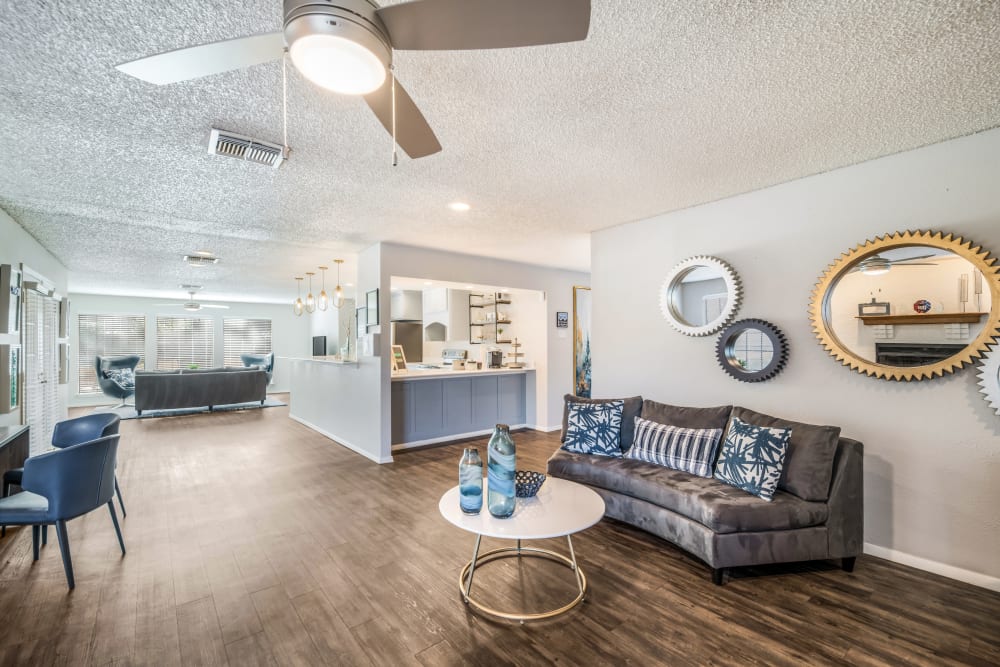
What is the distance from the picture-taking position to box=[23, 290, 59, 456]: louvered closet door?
4.30 meters

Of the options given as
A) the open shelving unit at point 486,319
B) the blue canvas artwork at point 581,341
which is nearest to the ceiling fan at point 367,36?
the blue canvas artwork at point 581,341

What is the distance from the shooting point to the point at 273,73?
1.78 m

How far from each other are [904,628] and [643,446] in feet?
5.07

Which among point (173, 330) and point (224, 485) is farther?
point (173, 330)

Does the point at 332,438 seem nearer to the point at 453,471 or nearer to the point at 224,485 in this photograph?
the point at 224,485

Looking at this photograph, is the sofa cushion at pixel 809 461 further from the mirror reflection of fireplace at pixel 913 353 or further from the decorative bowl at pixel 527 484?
the decorative bowl at pixel 527 484

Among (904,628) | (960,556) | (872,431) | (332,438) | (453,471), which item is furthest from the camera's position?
(332,438)

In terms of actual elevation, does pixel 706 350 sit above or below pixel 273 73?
below

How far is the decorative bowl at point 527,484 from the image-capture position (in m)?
2.42

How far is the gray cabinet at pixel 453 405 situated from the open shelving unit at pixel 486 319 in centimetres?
98

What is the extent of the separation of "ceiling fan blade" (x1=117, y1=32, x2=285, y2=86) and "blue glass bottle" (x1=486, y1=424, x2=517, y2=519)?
5.45ft

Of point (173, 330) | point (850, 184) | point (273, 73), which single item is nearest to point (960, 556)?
point (850, 184)

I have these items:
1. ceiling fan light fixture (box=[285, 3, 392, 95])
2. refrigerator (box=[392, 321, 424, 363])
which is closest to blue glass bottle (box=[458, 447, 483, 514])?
ceiling fan light fixture (box=[285, 3, 392, 95])

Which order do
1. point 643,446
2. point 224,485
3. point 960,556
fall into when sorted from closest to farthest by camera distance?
point 960,556
point 643,446
point 224,485
